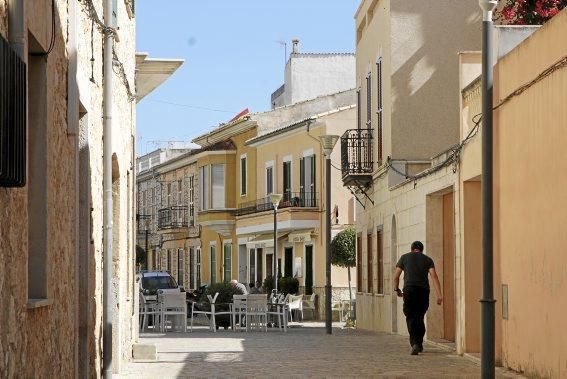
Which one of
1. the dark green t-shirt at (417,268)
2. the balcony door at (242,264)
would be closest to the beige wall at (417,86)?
the dark green t-shirt at (417,268)

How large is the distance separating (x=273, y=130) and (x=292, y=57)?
6.50 metres

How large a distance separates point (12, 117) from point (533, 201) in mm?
9226

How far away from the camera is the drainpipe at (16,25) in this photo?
331 inches

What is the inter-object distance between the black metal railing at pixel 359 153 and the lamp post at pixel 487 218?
20.3m

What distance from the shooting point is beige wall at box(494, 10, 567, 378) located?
14.5 m

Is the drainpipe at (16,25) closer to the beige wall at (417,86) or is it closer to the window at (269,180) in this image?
the beige wall at (417,86)

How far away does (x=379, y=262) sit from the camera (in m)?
31.7

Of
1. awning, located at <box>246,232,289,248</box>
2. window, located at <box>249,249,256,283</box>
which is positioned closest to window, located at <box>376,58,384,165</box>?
awning, located at <box>246,232,289,248</box>

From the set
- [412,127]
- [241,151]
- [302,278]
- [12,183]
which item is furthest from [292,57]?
[12,183]

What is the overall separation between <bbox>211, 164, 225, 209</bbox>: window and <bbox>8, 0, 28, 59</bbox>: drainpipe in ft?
169

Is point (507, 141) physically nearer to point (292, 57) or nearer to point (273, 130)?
point (273, 130)

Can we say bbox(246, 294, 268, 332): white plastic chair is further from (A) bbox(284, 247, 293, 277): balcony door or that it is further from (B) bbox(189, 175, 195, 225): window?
(B) bbox(189, 175, 195, 225): window

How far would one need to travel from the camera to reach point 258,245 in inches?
2227

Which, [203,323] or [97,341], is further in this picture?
[203,323]
